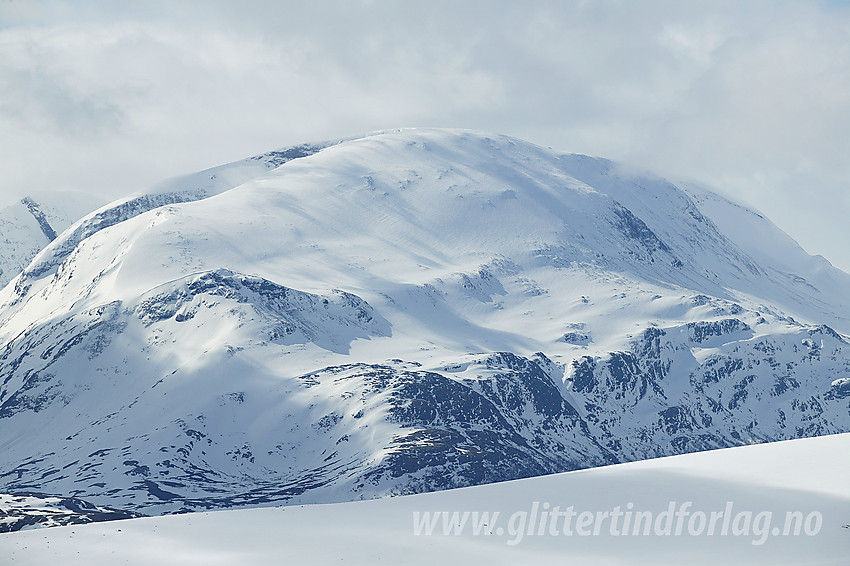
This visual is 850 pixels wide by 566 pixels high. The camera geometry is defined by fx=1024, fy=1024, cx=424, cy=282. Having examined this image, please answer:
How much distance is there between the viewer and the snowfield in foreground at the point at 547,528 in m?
59.9

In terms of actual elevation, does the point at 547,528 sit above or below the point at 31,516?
above

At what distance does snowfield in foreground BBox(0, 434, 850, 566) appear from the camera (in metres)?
59.9

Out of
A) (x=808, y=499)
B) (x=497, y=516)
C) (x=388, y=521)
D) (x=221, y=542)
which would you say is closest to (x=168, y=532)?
(x=221, y=542)

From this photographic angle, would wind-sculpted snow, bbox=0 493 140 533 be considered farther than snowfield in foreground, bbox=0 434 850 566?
Yes

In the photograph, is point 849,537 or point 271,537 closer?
point 849,537

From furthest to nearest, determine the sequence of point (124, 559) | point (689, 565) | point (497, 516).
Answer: point (497, 516) → point (124, 559) → point (689, 565)

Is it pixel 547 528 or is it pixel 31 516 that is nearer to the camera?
pixel 547 528

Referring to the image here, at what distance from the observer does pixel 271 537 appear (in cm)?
6706

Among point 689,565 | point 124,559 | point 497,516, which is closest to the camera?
point 689,565

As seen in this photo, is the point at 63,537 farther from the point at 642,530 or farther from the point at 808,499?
the point at 808,499

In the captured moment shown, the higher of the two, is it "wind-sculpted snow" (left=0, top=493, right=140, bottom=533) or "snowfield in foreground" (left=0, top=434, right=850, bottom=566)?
"snowfield in foreground" (left=0, top=434, right=850, bottom=566)

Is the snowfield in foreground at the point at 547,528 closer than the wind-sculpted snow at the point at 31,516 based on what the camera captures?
Yes

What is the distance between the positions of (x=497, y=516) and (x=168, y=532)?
2259cm

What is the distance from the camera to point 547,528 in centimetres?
6556
